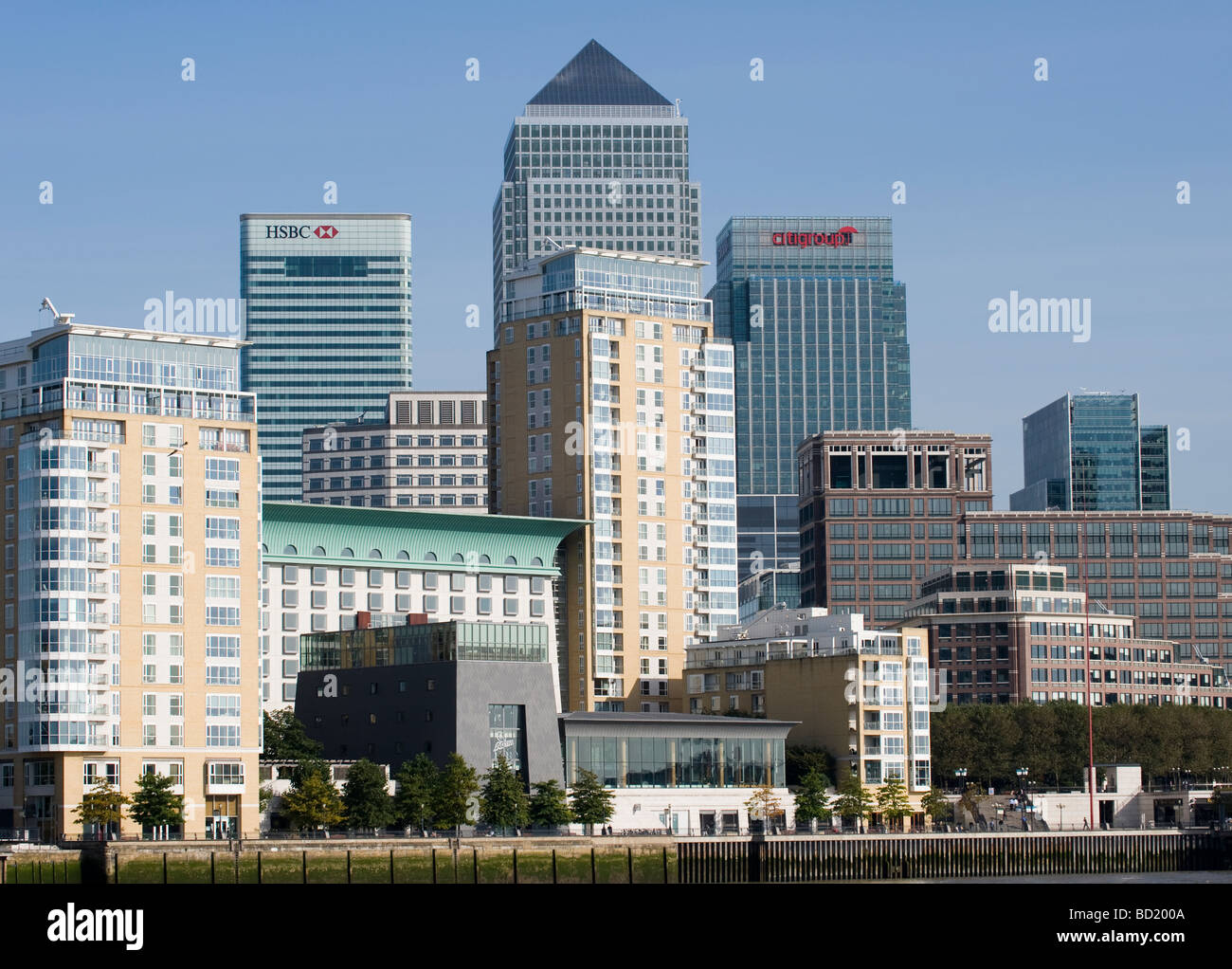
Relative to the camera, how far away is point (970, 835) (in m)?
146

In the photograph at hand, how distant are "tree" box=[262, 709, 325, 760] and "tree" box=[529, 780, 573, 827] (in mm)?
18074

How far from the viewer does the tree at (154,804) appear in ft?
450

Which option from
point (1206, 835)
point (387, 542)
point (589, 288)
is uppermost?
point (589, 288)

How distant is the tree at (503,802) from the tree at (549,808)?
58 centimetres

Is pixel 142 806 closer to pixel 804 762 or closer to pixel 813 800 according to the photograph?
pixel 813 800

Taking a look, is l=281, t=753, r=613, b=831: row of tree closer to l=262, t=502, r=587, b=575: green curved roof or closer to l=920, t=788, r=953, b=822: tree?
l=920, t=788, r=953, b=822: tree

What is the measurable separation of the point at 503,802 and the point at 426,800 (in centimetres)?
585

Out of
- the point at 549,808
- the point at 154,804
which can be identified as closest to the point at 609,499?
the point at 549,808

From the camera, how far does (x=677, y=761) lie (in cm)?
16600

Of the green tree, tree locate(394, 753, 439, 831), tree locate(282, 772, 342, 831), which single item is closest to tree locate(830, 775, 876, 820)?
the green tree
